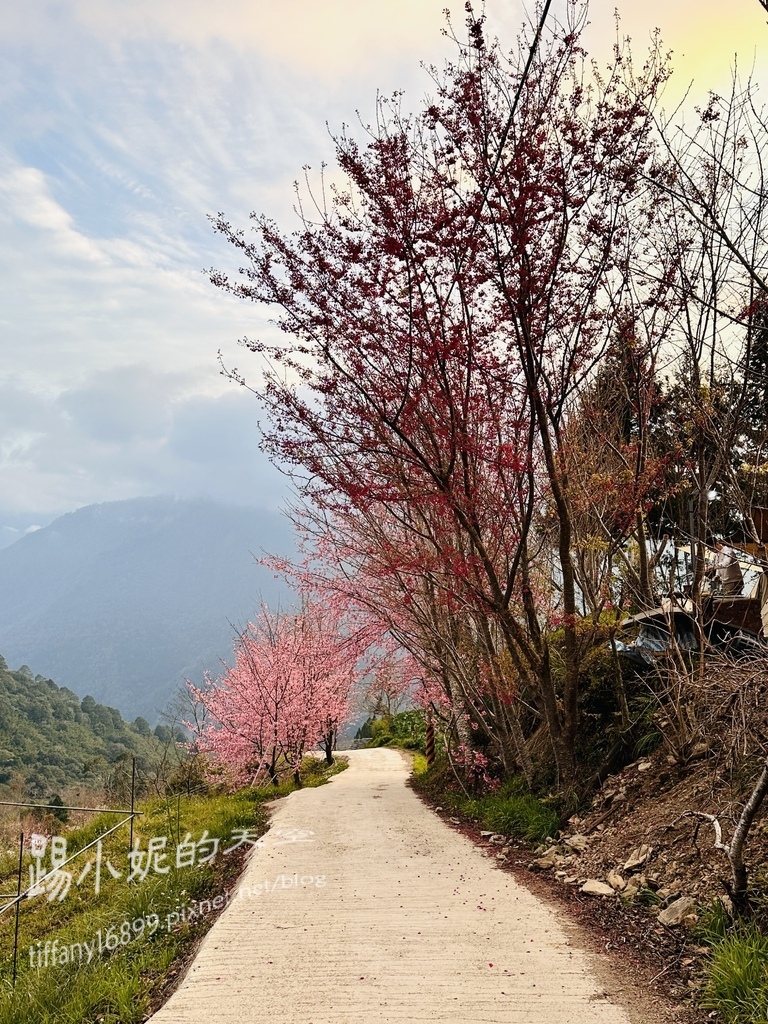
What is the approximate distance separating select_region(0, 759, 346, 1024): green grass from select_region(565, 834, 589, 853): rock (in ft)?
9.94

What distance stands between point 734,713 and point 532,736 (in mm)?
5933

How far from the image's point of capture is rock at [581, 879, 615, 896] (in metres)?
4.68

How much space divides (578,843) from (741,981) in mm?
2798

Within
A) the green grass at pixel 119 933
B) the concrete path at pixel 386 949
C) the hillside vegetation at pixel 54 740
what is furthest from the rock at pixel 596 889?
the hillside vegetation at pixel 54 740

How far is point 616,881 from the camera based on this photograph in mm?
4715

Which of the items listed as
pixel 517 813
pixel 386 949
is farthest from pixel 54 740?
A: pixel 386 949

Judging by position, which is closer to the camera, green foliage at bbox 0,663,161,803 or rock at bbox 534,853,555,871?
rock at bbox 534,853,555,871

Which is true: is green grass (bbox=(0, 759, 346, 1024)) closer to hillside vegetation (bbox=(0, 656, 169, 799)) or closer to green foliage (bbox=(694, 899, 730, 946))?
green foliage (bbox=(694, 899, 730, 946))

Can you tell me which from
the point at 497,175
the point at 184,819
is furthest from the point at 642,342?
the point at 184,819

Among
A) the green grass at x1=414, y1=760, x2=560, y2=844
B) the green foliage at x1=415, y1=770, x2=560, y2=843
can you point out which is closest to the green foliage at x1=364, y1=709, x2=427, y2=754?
the green grass at x1=414, y1=760, x2=560, y2=844

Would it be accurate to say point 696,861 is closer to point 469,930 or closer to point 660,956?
point 660,956

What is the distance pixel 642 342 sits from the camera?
21.0 ft

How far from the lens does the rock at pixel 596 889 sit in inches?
184

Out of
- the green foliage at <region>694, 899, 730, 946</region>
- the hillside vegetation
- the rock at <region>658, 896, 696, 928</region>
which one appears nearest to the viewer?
the green foliage at <region>694, 899, 730, 946</region>
